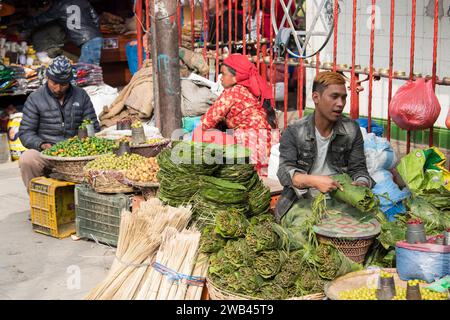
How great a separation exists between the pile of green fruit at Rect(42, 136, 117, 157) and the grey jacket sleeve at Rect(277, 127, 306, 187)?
2.31 metres

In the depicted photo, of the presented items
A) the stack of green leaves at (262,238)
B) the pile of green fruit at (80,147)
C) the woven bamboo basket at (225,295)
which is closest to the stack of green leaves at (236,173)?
the stack of green leaves at (262,238)

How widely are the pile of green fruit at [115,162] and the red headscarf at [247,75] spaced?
1.23m

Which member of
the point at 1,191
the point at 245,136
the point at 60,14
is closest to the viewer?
the point at 245,136

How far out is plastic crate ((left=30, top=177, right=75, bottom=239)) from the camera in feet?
23.6

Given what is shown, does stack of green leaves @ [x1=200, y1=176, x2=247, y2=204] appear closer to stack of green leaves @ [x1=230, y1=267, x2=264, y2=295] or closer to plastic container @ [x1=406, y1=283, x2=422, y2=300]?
stack of green leaves @ [x1=230, y1=267, x2=264, y2=295]

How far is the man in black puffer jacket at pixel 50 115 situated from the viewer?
7.67 m

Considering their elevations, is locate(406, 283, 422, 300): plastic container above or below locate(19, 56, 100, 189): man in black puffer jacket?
below

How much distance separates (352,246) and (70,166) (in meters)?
3.24

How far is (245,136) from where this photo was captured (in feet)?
23.6

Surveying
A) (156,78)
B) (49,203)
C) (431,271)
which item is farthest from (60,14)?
(431,271)

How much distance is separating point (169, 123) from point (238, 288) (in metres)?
3.51

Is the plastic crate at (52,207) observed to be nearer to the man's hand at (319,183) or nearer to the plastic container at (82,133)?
the plastic container at (82,133)

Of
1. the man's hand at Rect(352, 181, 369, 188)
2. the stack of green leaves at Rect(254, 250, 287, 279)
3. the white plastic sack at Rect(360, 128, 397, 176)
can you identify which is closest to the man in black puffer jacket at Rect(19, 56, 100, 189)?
the white plastic sack at Rect(360, 128, 397, 176)

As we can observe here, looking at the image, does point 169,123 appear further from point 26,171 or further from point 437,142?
point 437,142
